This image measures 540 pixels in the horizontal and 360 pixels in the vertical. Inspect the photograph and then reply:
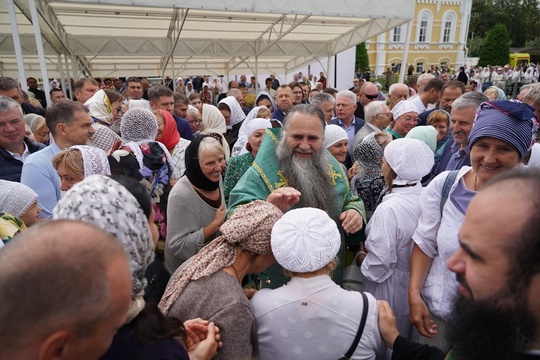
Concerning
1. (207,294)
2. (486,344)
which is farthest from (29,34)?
(486,344)

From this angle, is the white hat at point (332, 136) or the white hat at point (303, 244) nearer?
the white hat at point (303, 244)

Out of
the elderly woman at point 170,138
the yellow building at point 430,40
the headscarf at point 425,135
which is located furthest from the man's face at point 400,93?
Answer: the yellow building at point 430,40

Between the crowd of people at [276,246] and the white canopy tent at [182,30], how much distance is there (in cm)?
482

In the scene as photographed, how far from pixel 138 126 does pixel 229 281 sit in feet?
7.37

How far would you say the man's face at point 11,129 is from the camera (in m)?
3.22

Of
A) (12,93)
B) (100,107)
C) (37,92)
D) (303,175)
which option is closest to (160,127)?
(100,107)

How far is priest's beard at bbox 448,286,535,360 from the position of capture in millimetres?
975

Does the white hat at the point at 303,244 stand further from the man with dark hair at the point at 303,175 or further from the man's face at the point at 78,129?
the man's face at the point at 78,129

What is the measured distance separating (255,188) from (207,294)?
1.03 metres

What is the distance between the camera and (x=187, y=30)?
468 inches

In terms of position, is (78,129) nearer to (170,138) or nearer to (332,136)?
(170,138)

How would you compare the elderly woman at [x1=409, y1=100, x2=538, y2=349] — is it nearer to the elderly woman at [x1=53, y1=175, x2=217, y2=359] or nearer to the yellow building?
the elderly woman at [x1=53, y1=175, x2=217, y2=359]

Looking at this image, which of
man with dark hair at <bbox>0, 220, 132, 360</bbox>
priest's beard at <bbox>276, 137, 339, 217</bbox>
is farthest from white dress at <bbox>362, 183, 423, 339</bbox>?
man with dark hair at <bbox>0, 220, 132, 360</bbox>

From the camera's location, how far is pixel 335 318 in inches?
61.8
